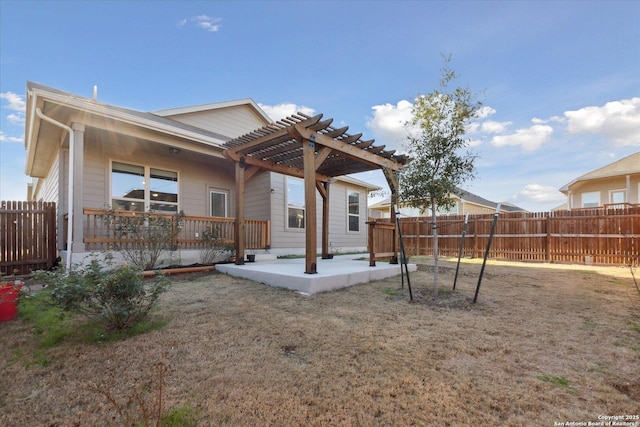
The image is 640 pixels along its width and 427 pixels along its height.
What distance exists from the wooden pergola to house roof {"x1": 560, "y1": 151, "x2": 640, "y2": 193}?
11766mm

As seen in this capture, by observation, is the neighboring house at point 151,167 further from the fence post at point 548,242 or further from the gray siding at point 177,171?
the fence post at point 548,242

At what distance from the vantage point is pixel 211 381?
2055 mm

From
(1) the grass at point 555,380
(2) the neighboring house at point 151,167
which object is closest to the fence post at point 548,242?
(2) the neighboring house at point 151,167

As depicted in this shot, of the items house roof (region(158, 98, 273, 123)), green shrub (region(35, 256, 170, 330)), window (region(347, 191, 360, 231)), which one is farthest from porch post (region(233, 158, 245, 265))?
window (region(347, 191, 360, 231))

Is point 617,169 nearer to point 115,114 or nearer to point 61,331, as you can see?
point 115,114

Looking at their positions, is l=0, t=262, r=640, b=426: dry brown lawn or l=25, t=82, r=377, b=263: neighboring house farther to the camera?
l=25, t=82, r=377, b=263: neighboring house

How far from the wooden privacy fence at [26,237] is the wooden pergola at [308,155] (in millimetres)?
4252

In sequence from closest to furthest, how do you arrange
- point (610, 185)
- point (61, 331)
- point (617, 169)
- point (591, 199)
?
point (61, 331), point (617, 169), point (610, 185), point (591, 199)

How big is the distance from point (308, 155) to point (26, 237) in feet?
21.4

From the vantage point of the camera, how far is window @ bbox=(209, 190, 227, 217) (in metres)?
9.35

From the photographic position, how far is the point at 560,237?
9570 millimetres

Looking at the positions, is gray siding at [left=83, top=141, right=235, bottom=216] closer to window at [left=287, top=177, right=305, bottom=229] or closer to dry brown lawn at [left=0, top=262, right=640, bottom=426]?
window at [left=287, top=177, right=305, bottom=229]

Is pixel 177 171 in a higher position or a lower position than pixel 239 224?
higher

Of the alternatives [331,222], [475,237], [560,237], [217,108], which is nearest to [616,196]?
[560,237]
